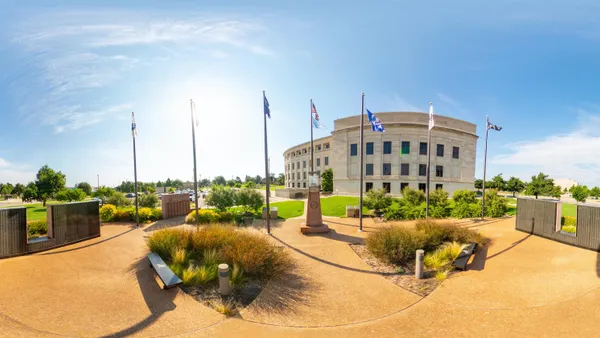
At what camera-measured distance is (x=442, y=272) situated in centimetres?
791

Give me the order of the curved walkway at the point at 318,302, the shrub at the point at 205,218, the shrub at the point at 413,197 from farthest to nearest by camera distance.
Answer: the shrub at the point at 413,197 < the shrub at the point at 205,218 < the curved walkway at the point at 318,302

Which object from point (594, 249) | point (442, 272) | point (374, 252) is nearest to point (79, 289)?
point (374, 252)

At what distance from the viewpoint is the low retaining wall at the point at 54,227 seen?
8.73 meters

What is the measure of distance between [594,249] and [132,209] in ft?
80.7

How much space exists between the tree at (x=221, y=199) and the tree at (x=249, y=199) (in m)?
0.44

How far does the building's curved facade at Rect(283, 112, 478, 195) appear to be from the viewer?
3897 cm

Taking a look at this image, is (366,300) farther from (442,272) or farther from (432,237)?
(432,237)

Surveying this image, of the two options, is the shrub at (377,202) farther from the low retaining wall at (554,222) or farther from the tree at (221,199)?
the tree at (221,199)

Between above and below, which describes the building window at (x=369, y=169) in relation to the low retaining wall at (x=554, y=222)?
above

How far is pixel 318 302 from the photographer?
6.02 meters

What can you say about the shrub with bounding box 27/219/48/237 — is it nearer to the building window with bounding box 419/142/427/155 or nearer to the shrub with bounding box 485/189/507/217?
the shrub with bounding box 485/189/507/217

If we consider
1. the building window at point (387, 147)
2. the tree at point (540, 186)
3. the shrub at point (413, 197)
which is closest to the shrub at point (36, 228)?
the shrub at point (413, 197)

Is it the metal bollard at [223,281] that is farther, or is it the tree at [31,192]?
the tree at [31,192]

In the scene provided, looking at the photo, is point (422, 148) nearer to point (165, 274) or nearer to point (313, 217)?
point (313, 217)
